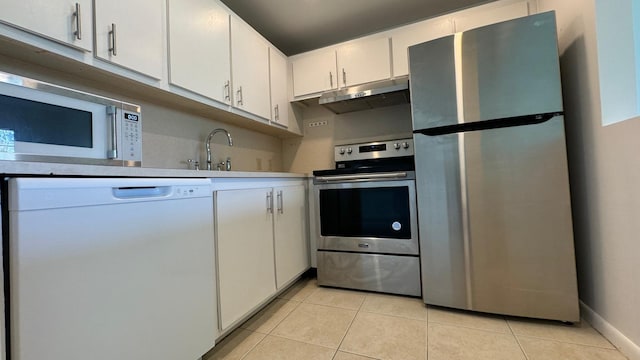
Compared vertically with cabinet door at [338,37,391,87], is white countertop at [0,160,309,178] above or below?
below

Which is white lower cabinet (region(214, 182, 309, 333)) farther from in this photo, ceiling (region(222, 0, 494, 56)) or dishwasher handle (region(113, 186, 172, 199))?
ceiling (region(222, 0, 494, 56))

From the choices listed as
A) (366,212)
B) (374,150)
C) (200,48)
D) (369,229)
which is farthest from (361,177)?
(200,48)

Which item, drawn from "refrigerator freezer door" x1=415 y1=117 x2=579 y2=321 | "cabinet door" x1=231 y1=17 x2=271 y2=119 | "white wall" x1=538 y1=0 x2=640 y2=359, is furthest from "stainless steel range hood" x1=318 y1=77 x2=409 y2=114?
"white wall" x1=538 y1=0 x2=640 y2=359

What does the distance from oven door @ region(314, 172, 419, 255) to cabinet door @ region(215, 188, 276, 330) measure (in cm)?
53

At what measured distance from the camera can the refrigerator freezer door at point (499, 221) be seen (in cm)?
138

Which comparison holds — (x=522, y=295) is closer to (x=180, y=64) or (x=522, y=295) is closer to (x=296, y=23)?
(x=180, y=64)

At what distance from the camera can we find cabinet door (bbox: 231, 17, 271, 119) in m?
1.82

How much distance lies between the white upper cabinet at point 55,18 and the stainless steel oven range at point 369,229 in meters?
1.50

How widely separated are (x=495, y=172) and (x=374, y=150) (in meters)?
1.10

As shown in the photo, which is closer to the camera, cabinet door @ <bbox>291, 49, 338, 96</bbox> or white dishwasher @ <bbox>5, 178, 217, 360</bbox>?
white dishwasher @ <bbox>5, 178, 217, 360</bbox>

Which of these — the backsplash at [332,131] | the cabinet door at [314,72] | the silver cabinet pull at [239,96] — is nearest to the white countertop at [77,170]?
the silver cabinet pull at [239,96]

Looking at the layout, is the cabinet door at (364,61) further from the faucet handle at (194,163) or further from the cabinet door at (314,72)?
the faucet handle at (194,163)

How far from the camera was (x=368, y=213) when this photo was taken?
1938mm

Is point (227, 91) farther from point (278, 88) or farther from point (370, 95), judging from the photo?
point (370, 95)
